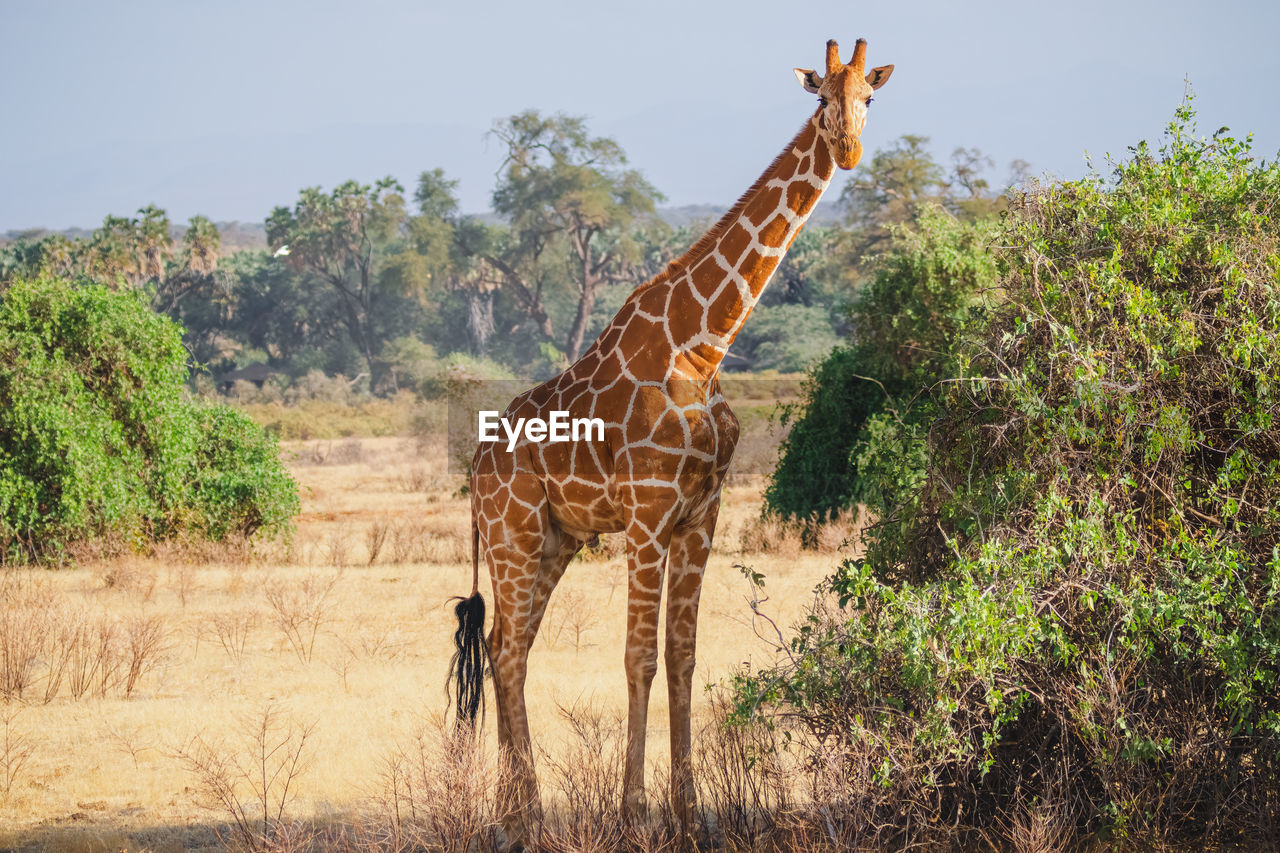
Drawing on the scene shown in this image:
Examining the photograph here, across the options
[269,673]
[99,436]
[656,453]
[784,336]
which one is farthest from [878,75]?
[784,336]

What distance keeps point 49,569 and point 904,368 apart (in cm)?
1048

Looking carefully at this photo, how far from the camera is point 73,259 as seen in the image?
46.4 m

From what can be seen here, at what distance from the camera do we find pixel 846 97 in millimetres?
5223

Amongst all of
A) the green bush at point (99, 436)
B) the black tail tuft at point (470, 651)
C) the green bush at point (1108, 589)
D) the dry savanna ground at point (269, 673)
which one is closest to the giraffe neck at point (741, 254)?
the green bush at point (1108, 589)

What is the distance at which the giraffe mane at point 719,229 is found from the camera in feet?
18.2

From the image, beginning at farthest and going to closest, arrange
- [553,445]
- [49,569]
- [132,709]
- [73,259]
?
[73,259]
[49,569]
[132,709]
[553,445]

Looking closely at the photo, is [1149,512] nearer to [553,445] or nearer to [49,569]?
[553,445]

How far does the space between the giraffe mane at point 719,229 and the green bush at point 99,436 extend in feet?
35.2

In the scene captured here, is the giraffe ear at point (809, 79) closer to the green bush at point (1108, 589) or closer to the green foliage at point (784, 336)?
the green bush at point (1108, 589)

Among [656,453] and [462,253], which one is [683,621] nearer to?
Result: [656,453]

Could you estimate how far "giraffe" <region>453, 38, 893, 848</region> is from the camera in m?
5.54

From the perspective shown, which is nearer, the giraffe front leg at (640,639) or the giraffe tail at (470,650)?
the giraffe front leg at (640,639)

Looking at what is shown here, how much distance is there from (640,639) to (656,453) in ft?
3.00

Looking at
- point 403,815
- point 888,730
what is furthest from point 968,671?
point 403,815
